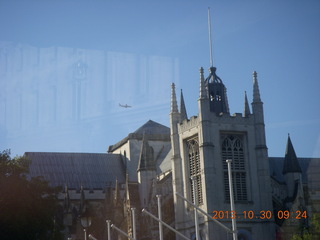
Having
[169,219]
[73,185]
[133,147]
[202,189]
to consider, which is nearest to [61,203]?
[73,185]

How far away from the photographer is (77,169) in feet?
288

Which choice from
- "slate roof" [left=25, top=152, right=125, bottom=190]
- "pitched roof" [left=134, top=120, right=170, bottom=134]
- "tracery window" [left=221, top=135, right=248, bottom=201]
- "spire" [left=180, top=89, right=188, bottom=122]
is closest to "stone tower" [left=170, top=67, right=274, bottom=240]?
"tracery window" [left=221, top=135, right=248, bottom=201]

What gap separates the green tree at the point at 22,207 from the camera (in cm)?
5650

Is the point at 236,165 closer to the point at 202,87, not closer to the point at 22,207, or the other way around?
the point at 202,87

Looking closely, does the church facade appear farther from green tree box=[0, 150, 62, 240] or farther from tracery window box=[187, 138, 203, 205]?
green tree box=[0, 150, 62, 240]

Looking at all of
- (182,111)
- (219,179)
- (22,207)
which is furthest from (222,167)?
(22,207)

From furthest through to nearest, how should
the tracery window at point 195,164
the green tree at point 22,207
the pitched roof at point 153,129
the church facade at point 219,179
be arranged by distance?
the pitched roof at point 153,129 < the tracery window at point 195,164 < the church facade at point 219,179 < the green tree at point 22,207

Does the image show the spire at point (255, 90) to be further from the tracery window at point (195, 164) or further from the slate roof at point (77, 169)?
the slate roof at point (77, 169)

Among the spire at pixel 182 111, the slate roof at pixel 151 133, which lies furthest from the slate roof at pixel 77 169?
the spire at pixel 182 111

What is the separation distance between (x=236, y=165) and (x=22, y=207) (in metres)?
17.1

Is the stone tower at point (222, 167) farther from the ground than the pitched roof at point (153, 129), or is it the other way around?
the pitched roof at point (153, 129)

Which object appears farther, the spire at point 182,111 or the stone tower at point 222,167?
the spire at point 182,111

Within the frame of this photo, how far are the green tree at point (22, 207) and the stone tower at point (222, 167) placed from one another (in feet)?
36.5

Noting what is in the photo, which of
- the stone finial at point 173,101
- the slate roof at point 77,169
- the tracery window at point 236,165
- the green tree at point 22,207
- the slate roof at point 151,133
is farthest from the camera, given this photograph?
the slate roof at point 151,133
